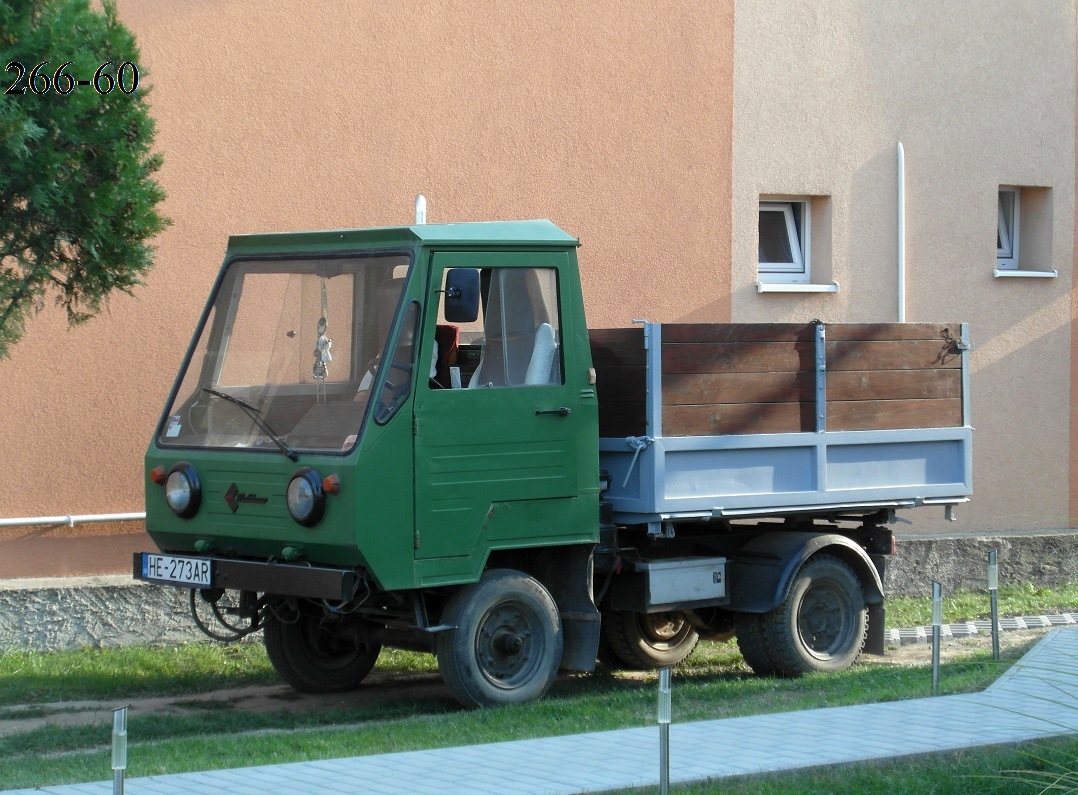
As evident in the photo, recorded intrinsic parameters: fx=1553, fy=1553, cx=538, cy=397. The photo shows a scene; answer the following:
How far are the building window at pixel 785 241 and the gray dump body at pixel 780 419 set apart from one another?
369 cm

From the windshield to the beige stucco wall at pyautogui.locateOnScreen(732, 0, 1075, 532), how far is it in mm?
5445

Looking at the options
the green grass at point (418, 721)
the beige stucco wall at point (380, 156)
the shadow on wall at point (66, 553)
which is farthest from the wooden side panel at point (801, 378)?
the shadow on wall at point (66, 553)

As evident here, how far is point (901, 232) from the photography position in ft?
45.9

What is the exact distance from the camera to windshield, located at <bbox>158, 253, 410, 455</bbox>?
8.30 metres

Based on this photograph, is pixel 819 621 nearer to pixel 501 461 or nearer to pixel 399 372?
pixel 501 461

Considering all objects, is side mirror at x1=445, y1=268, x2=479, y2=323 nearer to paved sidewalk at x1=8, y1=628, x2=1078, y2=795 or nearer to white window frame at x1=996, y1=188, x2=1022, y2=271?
paved sidewalk at x1=8, y1=628, x2=1078, y2=795

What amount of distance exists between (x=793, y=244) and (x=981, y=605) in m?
3.57

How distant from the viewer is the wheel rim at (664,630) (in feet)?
33.8

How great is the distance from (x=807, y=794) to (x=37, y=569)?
616cm

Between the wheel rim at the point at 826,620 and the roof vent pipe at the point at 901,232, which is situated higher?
the roof vent pipe at the point at 901,232

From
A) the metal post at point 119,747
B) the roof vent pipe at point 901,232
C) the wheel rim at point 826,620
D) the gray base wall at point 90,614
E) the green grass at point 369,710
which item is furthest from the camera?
the roof vent pipe at point 901,232

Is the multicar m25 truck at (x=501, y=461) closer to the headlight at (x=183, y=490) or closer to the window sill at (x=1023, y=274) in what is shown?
the headlight at (x=183, y=490)

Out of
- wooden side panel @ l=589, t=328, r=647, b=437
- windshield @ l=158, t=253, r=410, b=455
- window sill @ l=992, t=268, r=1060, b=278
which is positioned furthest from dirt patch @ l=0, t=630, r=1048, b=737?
window sill @ l=992, t=268, r=1060, b=278

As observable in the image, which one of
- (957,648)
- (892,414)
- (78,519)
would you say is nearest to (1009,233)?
(957,648)
